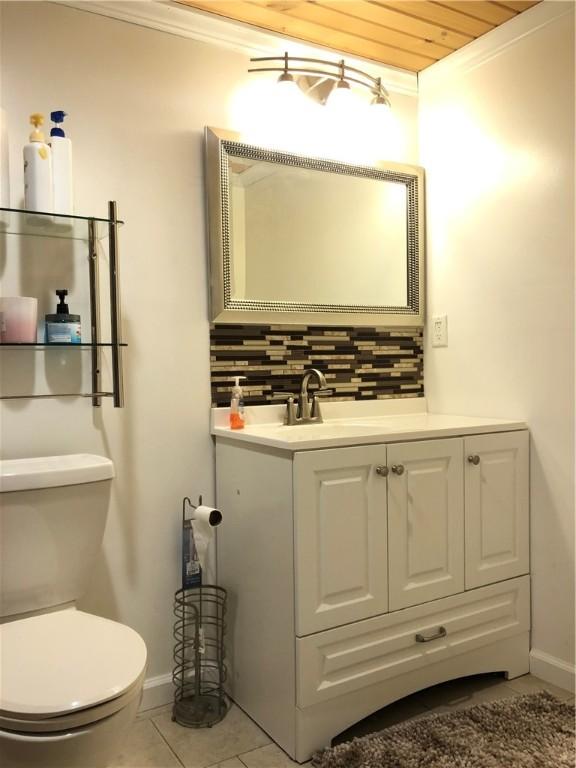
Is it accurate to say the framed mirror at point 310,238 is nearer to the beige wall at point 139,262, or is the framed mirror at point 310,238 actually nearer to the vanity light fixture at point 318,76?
the beige wall at point 139,262

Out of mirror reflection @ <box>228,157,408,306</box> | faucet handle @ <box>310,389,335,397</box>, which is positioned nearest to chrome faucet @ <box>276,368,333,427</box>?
faucet handle @ <box>310,389,335,397</box>

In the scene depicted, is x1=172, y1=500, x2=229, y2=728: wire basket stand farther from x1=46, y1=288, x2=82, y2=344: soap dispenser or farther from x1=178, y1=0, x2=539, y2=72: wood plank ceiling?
x1=178, y1=0, x2=539, y2=72: wood plank ceiling

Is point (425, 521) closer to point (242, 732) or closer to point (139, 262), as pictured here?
point (242, 732)

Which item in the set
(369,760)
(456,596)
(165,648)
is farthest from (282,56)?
(369,760)

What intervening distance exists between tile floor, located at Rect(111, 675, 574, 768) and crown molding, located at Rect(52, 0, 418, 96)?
6.69 ft

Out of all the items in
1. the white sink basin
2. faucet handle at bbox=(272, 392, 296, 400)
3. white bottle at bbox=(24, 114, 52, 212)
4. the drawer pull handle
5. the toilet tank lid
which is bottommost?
the drawer pull handle

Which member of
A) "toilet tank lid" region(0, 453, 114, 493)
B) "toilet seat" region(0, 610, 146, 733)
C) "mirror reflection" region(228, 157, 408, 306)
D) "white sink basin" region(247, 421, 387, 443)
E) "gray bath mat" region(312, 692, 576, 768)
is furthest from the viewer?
"mirror reflection" region(228, 157, 408, 306)

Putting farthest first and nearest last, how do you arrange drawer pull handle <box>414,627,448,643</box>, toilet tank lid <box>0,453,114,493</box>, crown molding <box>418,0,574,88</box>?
1. crown molding <box>418,0,574,88</box>
2. drawer pull handle <box>414,627,448,643</box>
3. toilet tank lid <box>0,453,114,493</box>

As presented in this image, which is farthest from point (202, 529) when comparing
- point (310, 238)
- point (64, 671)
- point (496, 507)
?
point (310, 238)

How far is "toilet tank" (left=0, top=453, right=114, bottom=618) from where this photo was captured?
4.90 ft

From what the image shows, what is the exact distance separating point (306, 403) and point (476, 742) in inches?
42.3

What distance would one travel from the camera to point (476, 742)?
169cm

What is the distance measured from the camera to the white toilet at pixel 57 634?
1182 mm

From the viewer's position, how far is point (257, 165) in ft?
6.85
